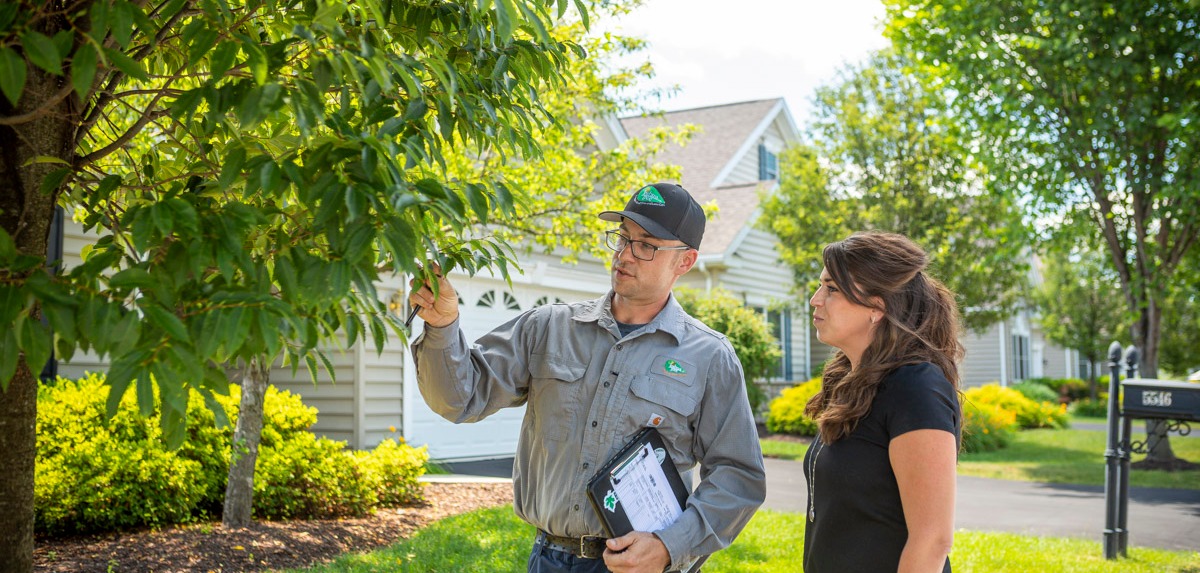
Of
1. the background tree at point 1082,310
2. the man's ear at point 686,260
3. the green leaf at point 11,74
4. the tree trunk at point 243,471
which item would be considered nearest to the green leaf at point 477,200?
the green leaf at point 11,74

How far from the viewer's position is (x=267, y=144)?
100 inches

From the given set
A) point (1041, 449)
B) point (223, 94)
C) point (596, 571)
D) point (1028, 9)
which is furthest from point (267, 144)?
point (1041, 449)

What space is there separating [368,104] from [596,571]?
61.1 inches

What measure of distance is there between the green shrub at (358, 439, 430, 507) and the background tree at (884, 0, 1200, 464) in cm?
1007

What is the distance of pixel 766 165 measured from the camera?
982 inches

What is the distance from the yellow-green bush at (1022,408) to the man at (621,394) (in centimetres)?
1979

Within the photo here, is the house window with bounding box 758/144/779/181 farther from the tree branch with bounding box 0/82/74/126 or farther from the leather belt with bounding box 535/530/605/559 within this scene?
the tree branch with bounding box 0/82/74/126

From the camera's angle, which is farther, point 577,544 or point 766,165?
point 766,165

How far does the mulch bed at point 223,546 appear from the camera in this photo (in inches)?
217

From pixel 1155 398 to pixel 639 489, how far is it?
6595 millimetres

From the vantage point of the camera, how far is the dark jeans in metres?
2.98

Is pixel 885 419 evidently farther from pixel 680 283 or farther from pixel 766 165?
pixel 766 165

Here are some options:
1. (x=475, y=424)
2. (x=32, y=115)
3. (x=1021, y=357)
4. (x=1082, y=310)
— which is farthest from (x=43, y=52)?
(x=1021, y=357)

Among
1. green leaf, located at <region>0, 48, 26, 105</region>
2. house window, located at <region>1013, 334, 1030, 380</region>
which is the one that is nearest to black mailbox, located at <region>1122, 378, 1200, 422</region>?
green leaf, located at <region>0, 48, 26, 105</region>
